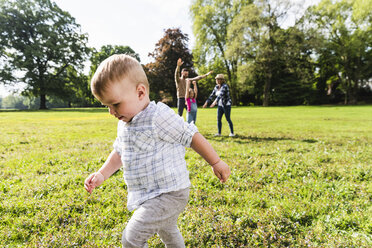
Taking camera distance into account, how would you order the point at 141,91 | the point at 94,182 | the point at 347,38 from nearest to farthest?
the point at 141,91, the point at 94,182, the point at 347,38

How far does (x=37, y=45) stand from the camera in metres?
39.7

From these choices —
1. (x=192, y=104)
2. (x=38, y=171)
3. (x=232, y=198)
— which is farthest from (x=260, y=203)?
(x=192, y=104)

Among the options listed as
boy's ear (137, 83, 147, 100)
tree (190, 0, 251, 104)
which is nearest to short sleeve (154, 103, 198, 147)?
boy's ear (137, 83, 147, 100)

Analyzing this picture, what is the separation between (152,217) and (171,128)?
678 mm

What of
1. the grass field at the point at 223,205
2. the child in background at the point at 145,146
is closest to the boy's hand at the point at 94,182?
the child in background at the point at 145,146

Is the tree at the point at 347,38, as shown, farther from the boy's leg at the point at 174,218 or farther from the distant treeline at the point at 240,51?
the boy's leg at the point at 174,218

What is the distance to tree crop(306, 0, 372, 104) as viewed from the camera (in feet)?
126

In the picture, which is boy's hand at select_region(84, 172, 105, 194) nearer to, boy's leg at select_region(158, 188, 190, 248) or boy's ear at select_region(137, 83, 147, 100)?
boy's leg at select_region(158, 188, 190, 248)

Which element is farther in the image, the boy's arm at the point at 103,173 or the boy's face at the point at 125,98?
the boy's arm at the point at 103,173

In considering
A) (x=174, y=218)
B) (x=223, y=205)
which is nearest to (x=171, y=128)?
(x=174, y=218)

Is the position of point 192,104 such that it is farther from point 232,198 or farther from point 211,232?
point 211,232

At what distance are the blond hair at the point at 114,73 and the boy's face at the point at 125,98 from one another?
1.2 inches

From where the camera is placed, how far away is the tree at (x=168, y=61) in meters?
45.5

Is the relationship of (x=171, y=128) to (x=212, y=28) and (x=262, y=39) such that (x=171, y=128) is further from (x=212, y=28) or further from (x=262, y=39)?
(x=212, y=28)
